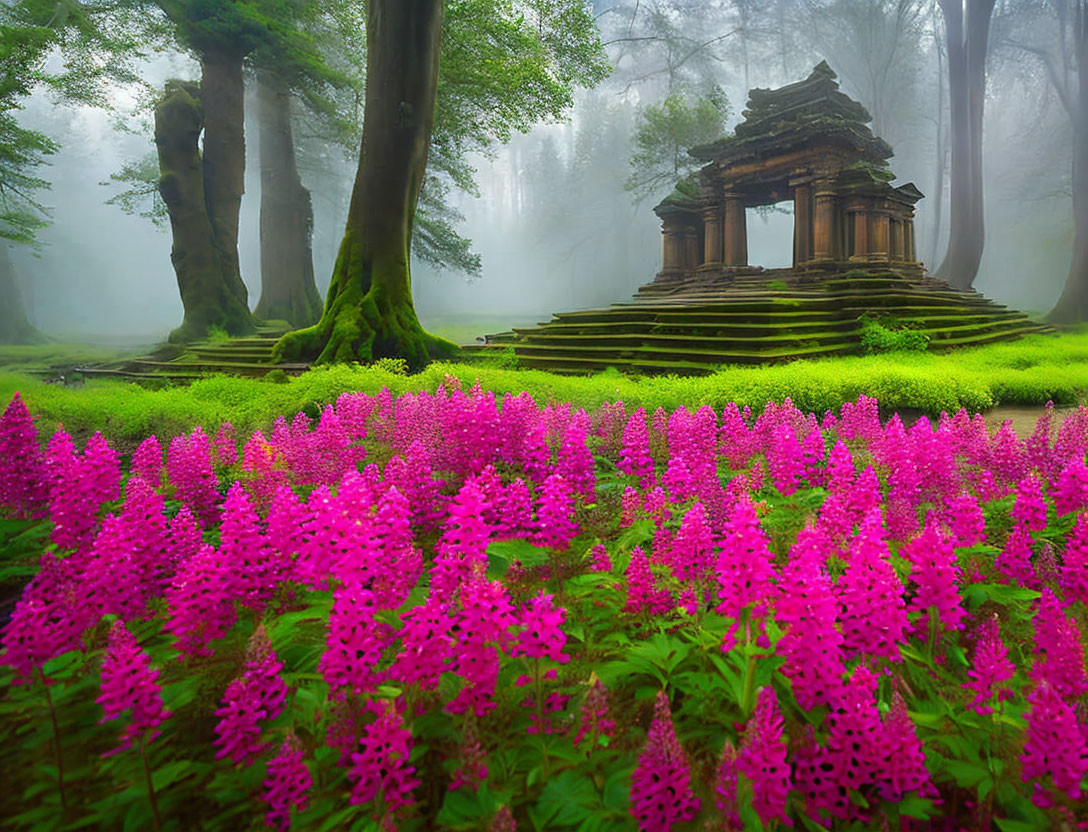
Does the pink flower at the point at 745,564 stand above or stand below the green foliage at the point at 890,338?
below

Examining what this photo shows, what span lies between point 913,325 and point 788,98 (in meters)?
10.2

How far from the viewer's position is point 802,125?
54.6ft

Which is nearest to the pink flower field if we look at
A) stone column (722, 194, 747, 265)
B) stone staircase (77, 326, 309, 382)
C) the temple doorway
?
stone staircase (77, 326, 309, 382)

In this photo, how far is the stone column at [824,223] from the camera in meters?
16.5

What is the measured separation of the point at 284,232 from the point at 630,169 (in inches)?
1569

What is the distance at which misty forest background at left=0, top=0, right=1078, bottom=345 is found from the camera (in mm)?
25953

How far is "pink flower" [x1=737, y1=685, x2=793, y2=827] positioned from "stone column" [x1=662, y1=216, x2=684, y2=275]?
71.2ft

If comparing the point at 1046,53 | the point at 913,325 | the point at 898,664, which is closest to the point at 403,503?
the point at 898,664

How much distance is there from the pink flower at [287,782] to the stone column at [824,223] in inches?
715

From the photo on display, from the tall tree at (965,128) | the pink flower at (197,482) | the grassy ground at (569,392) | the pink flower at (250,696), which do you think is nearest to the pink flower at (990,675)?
the pink flower at (250,696)

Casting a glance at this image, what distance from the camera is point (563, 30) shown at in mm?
15273

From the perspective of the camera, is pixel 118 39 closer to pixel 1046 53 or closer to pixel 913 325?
pixel 913 325

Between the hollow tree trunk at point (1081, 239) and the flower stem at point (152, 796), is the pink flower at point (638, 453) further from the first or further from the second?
the hollow tree trunk at point (1081, 239)

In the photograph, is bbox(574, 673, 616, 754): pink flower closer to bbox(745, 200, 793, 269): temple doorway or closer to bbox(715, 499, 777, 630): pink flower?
bbox(715, 499, 777, 630): pink flower
